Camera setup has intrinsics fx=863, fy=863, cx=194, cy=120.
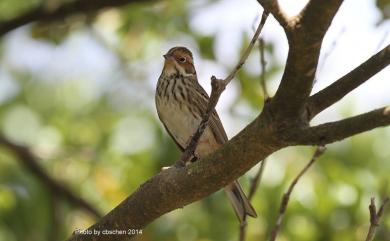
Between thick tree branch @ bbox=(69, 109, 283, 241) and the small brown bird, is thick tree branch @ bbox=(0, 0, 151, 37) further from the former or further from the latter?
thick tree branch @ bbox=(69, 109, 283, 241)

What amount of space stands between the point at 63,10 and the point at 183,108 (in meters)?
1.44

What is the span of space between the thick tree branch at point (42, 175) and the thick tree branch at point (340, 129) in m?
3.46

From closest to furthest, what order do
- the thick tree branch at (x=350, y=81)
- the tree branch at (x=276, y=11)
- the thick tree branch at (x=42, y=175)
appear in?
the tree branch at (x=276, y=11), the thick tree branch at (x=350, y=81), the thick tree branch at (x=42, y=175)

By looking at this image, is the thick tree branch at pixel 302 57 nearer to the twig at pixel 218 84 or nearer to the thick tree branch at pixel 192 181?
the thick tree branch at pixel 192 181

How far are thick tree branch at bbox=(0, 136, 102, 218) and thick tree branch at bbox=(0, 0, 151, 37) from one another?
86cm

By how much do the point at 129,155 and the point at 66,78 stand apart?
175 cm

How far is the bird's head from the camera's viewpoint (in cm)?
577

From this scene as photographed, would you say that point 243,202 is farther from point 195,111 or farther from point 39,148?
point 39,148

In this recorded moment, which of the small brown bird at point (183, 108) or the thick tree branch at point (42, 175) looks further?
the thick tree branch at point (42, 175)

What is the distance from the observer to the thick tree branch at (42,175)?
20.2ft

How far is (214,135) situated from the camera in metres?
5.35

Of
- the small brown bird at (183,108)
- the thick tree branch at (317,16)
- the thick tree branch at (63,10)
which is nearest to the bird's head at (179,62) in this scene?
the small brown bird at (183,108)

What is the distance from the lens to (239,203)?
4688 millimetres

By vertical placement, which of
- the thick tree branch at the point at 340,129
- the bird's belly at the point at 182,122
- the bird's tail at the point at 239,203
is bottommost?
the thick tree branch at the point at 340,129
